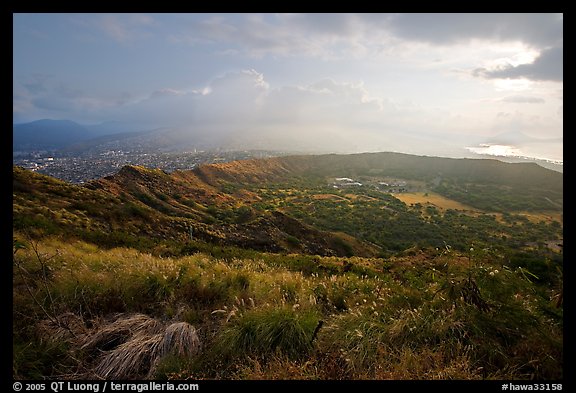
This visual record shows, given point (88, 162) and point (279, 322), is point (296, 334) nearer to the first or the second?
point (279, 322)

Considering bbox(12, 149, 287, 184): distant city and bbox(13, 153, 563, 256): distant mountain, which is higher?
bbox(12, 149, 287, 184): distant city

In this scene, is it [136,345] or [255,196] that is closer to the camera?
[136,345]

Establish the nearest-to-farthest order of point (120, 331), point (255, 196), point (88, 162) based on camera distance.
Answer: point (120, 331)
point (255, 196)
point (88, 162)

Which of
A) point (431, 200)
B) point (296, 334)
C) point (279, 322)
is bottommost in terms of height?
point (431, 200)

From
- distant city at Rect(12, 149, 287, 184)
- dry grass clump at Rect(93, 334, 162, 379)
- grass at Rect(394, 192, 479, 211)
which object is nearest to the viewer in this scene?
dry grass clump at Rect(93, 334, 162, 379)

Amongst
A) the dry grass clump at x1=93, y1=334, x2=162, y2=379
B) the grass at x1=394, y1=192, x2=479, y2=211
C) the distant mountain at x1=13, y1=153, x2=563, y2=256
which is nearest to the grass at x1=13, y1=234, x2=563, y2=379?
the dry grass clump at x1=93, y1=334, x2=162, y2=379

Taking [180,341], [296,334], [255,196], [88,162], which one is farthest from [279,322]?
[88,162]

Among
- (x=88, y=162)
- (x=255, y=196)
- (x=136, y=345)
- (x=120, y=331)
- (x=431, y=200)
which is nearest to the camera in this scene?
(x=136, y=345)

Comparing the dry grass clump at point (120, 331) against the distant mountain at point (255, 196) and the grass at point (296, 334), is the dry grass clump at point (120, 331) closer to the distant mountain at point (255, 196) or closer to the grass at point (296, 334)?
the grass at point (296, 334)

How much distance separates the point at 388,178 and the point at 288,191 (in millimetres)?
49966

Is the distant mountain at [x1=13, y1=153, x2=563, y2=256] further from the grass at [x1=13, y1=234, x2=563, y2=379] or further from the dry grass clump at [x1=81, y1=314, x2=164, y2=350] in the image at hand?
the dry grass clump at [x1=81, y1=314, x2=164, y2=350]

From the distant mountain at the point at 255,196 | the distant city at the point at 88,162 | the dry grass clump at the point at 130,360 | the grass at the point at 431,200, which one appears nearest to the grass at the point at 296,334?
the dry grass clump at the point at 130,360

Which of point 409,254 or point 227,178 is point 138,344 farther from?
point 227,178
